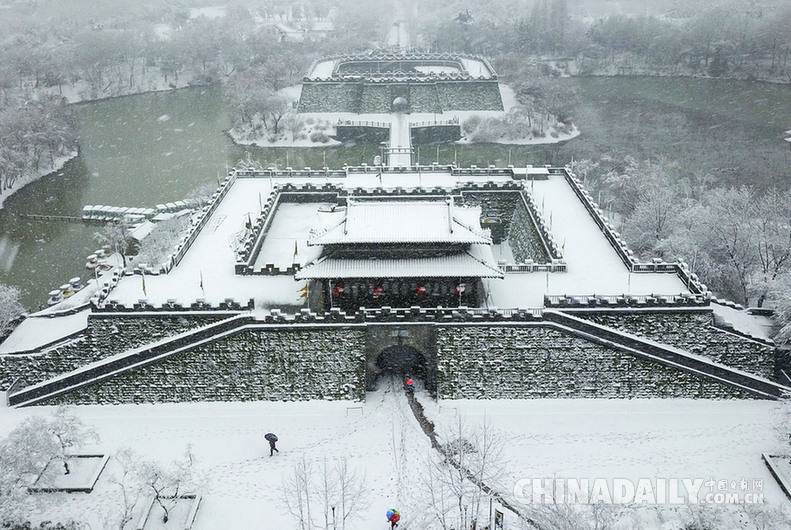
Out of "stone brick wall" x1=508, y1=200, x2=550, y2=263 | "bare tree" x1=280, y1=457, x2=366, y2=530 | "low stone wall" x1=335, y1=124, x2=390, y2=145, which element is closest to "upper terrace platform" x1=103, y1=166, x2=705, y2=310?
"stone brick wall" x1=508, y1=200, x2=550, y2=263

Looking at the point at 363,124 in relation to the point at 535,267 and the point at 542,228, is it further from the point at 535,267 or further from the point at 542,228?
the point at 535,267

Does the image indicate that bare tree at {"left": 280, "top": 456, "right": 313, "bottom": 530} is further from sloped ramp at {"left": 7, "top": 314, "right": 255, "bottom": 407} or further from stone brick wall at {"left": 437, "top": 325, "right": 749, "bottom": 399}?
stone brick wall at {"left": 437, "top": 325, "right": 749, "bottom": 399}

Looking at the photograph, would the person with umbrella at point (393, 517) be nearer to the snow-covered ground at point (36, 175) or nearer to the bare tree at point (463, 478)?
the bare tree at point (463, 478)

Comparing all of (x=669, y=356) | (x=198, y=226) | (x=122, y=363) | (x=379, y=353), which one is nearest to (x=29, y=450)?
(x=122, y=363)

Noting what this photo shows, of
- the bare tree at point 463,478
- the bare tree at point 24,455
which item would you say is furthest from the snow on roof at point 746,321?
the bare tree at point 24,455

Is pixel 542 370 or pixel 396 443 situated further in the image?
pixel 542 370
